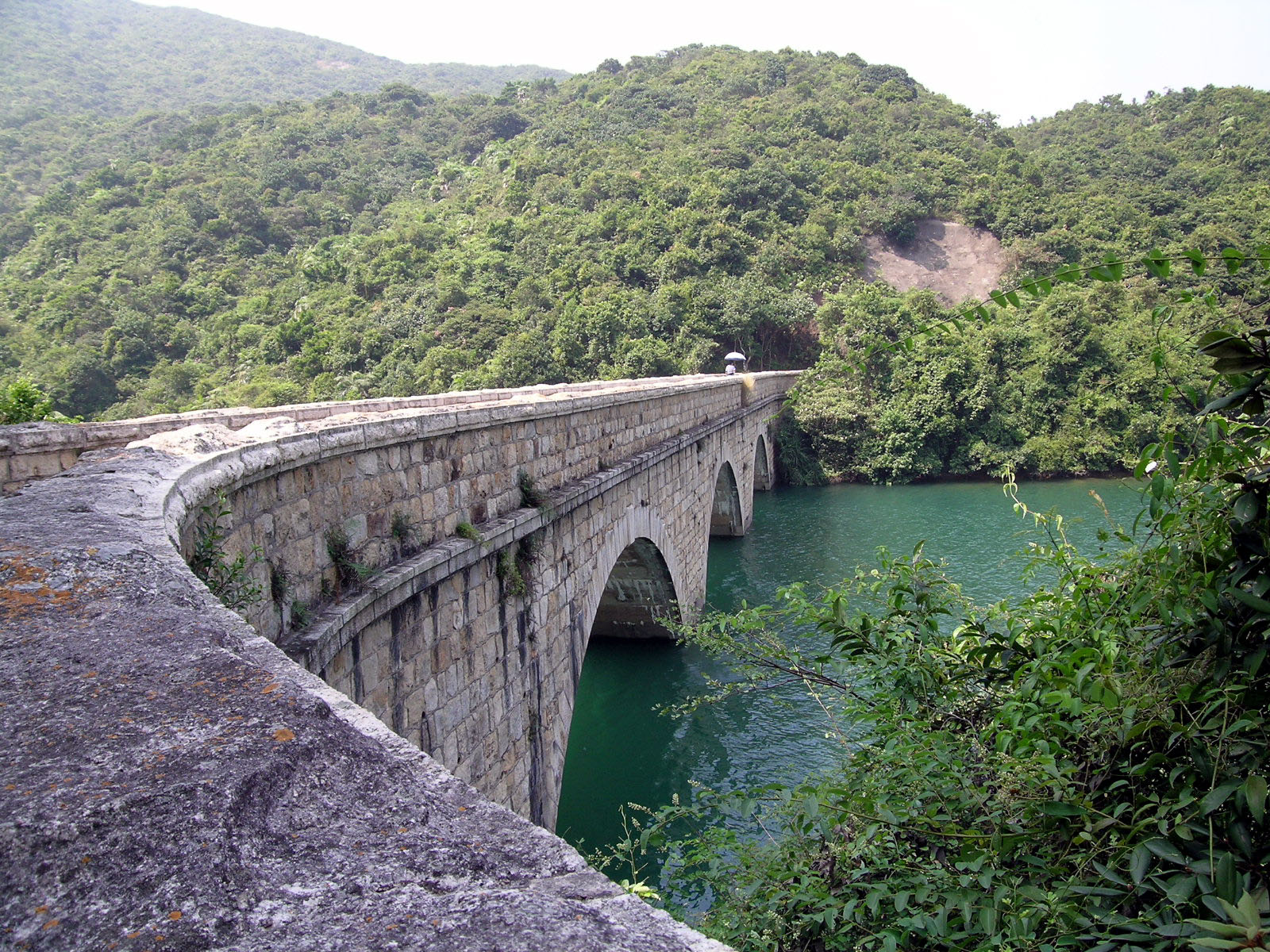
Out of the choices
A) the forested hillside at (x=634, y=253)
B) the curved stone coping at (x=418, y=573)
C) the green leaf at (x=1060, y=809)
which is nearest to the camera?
the green leaf at (x=1060, y=809)

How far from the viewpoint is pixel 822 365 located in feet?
12.0

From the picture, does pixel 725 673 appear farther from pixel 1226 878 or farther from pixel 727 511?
pixel 1226 878

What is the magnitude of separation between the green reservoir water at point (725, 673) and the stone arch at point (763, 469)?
1.96 meters

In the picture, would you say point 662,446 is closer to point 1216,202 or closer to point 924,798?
point 924,798

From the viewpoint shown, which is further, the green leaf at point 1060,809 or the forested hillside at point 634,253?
the forested hillside at point 634,253

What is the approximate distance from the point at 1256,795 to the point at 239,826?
1972mm

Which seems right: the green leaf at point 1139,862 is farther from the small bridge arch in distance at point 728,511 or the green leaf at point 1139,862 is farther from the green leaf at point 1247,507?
the small bridge arch in distance at point 728,511

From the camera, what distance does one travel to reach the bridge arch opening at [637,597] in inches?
451

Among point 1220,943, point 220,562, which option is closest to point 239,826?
point 1220,943

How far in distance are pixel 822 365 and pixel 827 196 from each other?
1583 inches

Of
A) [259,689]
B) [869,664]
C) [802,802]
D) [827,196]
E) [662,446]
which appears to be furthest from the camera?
[827,196]

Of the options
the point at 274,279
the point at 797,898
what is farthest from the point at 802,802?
the point at 274,279

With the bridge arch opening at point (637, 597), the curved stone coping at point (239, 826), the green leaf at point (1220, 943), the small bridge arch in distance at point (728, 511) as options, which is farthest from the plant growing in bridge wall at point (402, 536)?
the small bridge arch in distance at point (728, 511)

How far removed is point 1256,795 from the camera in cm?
177
